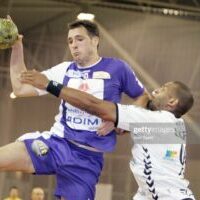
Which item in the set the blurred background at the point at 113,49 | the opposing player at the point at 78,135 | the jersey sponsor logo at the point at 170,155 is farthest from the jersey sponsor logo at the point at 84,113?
the blurred background at the point at 113,49

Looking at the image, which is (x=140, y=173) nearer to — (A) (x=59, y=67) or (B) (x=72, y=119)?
(B) (x=72, y=119)

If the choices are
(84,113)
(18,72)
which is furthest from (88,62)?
(18,72)

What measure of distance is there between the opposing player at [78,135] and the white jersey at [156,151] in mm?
408

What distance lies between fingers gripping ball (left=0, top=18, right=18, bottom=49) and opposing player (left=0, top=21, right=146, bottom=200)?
7.7 inches

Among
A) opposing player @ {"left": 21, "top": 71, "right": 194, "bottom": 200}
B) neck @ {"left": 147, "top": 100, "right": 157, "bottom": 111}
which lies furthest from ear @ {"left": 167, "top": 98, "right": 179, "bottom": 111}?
neck @ {"left": 147, "top": 100, "right": 157, "bottom": 111}

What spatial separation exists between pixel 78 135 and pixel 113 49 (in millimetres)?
8809

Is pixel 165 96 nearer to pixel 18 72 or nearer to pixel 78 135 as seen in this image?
pixel 78 135

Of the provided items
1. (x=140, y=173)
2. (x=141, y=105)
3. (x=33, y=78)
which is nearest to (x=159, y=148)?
(x=140, y=173)

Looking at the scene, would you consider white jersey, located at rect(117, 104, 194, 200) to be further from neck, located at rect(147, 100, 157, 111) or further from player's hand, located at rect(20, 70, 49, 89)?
player's hand, located at rect(20, 70, 49, 89)

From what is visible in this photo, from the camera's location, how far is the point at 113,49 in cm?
1271

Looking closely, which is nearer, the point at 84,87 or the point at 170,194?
the point at 170,194

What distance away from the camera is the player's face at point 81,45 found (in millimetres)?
4082

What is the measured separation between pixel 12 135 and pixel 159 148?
9.84 metres

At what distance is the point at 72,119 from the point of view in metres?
4.02
